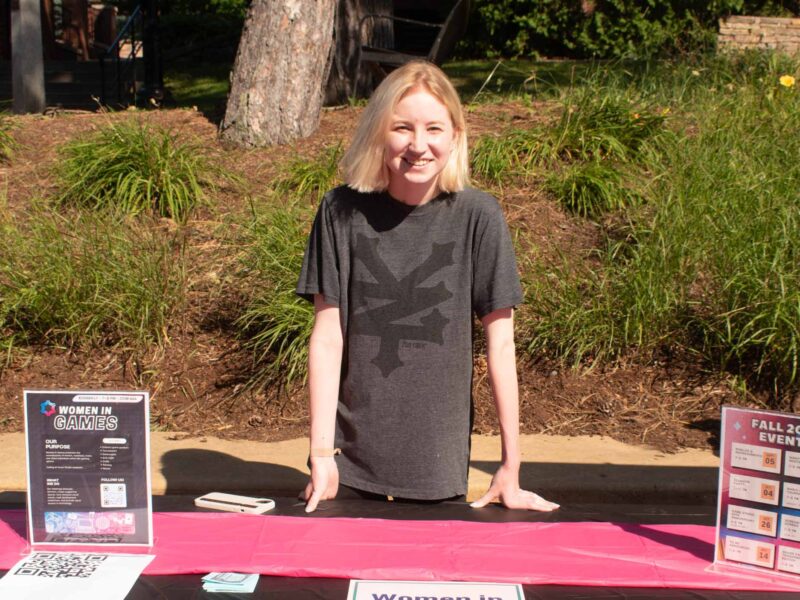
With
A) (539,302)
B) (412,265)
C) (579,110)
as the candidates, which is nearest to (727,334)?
(539,302)

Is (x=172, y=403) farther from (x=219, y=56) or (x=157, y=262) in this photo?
(x=219, y=56)

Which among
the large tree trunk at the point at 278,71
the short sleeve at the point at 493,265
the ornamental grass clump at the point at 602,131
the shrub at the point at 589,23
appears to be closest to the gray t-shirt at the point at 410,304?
the short sleeve at the point at 493,265

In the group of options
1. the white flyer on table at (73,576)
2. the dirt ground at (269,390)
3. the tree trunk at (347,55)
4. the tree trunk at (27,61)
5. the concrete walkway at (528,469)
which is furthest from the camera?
the tree trunk at (27,61)

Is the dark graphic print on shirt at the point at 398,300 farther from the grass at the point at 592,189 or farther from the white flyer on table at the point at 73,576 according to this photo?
the grass at the point at 592,189

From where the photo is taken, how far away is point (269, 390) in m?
4.84

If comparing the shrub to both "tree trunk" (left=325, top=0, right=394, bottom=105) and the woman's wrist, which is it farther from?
the woman's wrist

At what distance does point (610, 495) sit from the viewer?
13.0ft

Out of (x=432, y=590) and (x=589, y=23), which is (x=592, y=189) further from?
(x=589, y=23)

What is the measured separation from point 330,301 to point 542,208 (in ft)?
11.8

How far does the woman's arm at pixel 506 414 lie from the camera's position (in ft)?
8.04

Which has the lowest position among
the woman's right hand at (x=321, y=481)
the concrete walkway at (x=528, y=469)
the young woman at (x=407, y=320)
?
the concrete walkway at (x=528, y=469)

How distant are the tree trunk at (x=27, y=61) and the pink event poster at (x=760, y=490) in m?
8.18

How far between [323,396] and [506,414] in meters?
0.47

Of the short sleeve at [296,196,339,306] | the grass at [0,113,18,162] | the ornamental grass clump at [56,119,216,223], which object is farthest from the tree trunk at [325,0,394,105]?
the short sleeve at [296,196,339,306]
